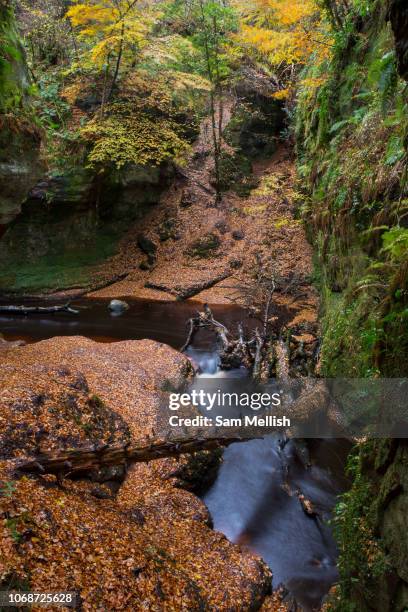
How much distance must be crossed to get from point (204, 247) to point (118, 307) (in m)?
4.64

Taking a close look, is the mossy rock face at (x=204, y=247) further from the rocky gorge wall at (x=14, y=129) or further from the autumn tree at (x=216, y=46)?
the rocky gorge wall at (x=14, y=129)

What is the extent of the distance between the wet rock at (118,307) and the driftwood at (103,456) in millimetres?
8198

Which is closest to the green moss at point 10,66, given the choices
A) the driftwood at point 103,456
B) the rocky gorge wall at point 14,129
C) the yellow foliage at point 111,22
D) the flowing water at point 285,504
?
the rocky gorge wall at point 14,129

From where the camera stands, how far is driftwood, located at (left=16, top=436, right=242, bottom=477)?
12.7 feet

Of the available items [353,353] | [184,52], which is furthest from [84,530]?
[184,52]

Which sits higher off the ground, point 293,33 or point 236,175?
point 293,33

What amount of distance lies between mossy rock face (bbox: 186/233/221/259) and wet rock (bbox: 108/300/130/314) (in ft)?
12.9

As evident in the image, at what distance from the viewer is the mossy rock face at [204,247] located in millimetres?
15352

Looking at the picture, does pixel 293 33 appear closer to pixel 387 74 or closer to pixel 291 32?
pixel 291 32

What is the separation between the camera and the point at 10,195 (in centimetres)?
759

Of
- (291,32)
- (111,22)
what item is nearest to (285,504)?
(291,32)

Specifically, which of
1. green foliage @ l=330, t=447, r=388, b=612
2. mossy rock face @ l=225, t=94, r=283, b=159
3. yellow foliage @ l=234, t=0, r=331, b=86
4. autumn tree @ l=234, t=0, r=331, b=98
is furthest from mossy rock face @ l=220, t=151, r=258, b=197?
green foliage @ l=330, t=447, r=388, b=612

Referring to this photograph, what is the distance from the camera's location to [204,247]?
1541 cm

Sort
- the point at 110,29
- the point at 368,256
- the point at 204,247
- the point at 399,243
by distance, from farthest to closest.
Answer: the point at 204,247 → the point at 110,29 → the point at 368,256 → the point at 399,243
